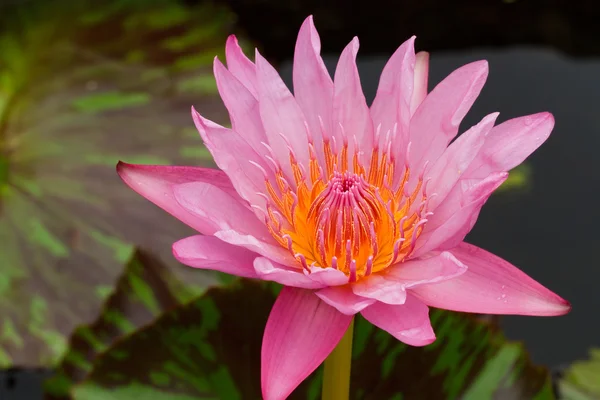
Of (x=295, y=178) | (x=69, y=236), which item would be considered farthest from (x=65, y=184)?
(x=295, y=178)

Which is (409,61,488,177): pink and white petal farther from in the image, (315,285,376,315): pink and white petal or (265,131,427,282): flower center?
(315,285,376,315): pink and white petal

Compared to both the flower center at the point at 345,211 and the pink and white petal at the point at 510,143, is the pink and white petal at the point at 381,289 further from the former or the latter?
the pink and white petal at the point at 510,143

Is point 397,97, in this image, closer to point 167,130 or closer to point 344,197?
point 344,197

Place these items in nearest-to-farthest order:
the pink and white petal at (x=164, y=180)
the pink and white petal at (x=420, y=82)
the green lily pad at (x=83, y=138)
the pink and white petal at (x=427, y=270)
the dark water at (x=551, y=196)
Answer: the pink and white petal at (x=427, y=270), the pink and white petal at (x=164, y=180), the pink and white petal at (x=420, y=82), the green lily pad at (x=83, y=138), the dark water at (x=551, y=196)

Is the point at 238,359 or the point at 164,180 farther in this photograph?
the point at 238,359

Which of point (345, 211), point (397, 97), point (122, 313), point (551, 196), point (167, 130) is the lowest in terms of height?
point (551, 196)

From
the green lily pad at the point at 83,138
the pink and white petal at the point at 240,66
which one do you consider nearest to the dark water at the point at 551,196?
the green lily pad at the point at 83,138

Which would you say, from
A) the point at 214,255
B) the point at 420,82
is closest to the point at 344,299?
the point at 214,255
